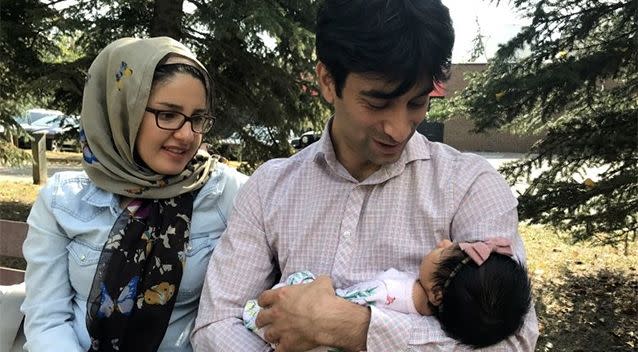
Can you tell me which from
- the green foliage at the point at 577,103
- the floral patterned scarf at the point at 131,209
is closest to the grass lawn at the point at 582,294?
the green foliage at the point at 577,103

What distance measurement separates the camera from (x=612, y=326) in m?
4.90

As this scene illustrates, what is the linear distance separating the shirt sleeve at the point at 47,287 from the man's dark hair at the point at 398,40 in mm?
1244

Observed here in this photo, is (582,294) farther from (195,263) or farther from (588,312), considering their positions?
(195,263)

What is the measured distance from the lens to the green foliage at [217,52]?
4.93 metres

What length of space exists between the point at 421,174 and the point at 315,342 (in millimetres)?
583

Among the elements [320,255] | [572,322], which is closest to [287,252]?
[320,255]

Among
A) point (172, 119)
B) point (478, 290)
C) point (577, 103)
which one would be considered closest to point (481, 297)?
point (478, 290)

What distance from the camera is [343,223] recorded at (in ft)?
5.76

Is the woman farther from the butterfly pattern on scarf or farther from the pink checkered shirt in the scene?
the pink checkered shirt

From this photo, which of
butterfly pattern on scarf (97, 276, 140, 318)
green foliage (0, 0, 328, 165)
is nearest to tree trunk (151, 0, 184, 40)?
green foliage (0, 0, 328, 165)

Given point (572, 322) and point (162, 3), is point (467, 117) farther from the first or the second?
point (162, 3)

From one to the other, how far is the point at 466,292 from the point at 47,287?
1445 mm

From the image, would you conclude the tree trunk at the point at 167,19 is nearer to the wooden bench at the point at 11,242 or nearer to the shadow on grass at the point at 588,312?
the wooden bench at the point at 11,242

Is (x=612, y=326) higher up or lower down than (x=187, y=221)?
lower down
